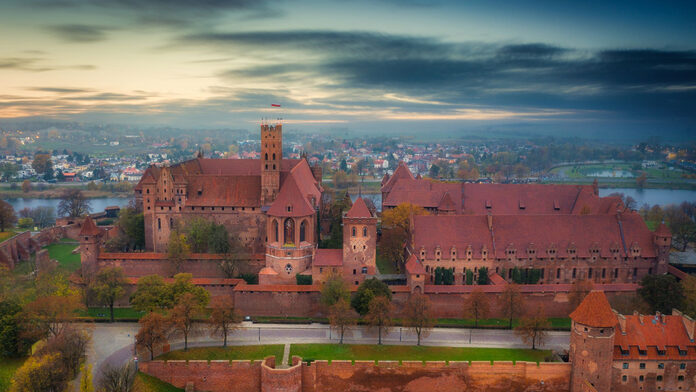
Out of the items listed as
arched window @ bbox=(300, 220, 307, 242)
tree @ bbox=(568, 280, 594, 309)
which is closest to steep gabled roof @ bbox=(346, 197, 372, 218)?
arched window @ bbox=(300, 220, 307, 242)

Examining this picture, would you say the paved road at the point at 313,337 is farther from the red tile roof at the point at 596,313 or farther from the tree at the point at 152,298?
the red tile roof at the point at 596,313

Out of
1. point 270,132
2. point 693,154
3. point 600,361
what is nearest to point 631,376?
point 600,361

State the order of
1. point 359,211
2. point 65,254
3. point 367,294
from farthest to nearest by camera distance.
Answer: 1. point 65,254
2. point 359,211
3. point 367,294

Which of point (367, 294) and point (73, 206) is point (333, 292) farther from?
point (73, 206)

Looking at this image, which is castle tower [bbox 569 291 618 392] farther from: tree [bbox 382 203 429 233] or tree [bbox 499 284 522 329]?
tree [bbox 382 203 429 233]

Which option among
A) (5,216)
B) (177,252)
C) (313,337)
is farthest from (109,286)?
(5,216)

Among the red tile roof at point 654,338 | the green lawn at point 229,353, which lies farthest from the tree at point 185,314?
the red tile roof at point 654,338
